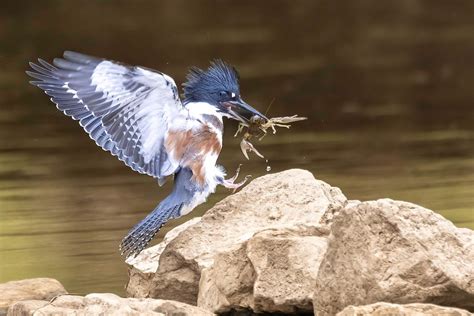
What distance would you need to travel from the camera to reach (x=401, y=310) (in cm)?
448

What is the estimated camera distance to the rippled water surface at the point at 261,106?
7.77 meters

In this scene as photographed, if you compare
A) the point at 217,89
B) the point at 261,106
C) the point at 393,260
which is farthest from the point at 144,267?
the point at 261,106

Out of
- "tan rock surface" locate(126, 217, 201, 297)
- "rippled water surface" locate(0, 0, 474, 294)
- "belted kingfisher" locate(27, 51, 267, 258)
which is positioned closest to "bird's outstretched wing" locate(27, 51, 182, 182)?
"belted kingfisher" locate(27, 51, 267, 258)

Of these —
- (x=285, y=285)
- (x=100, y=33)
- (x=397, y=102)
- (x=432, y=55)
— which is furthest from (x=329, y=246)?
(x=100, y=33)

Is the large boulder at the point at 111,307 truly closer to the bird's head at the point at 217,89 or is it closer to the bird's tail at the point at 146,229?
the bird's tail at the point at 146,229

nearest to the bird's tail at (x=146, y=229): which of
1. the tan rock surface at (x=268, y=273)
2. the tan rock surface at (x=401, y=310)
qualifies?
the tan rock surface at (x=268, y=273)

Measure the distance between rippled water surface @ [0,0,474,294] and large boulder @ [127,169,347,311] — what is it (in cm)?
86

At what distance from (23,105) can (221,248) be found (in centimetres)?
545

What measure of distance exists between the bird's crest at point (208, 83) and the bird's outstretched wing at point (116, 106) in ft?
0.89

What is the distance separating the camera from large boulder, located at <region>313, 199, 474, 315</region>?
4.74 meters

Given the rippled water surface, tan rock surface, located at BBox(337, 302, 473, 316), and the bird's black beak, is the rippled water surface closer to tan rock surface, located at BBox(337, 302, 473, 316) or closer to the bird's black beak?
the bird's black beak

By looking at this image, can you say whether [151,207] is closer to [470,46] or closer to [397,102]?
[397,102]

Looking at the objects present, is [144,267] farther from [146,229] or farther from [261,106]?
[261,106]

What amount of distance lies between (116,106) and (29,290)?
803 millimetres
